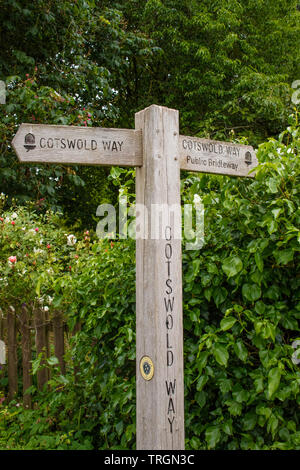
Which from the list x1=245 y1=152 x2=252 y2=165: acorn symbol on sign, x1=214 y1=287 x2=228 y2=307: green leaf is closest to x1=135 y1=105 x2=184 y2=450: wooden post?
x1=214 y1=287 x2=228 y2=307: green leaf

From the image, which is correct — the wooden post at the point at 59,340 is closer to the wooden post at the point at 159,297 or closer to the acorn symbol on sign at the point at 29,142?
the wooden post at the point at 159,297

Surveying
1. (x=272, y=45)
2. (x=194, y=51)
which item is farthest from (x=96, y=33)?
(x=272, y=45)

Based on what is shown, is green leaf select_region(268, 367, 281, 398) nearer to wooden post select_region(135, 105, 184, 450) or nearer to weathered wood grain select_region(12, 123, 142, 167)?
wooden post select_region(135, 105, 184, 450)

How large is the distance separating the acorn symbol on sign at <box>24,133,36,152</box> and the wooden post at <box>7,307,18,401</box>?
2.26 m

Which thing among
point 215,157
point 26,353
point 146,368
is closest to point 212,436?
point 146,368

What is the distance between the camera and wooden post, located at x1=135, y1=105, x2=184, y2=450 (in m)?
1.98

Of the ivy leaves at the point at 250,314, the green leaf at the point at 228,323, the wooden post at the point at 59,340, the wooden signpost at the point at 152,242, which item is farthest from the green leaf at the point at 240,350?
the wooden post at the point at 59,340

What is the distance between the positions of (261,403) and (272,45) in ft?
31.3

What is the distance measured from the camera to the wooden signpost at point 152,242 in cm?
198

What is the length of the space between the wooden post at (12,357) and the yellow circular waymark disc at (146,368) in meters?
2.15

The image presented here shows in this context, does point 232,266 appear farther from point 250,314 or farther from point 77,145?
point 77,145

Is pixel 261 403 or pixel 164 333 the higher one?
pixel 164 333

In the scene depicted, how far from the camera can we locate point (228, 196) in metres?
2.40
